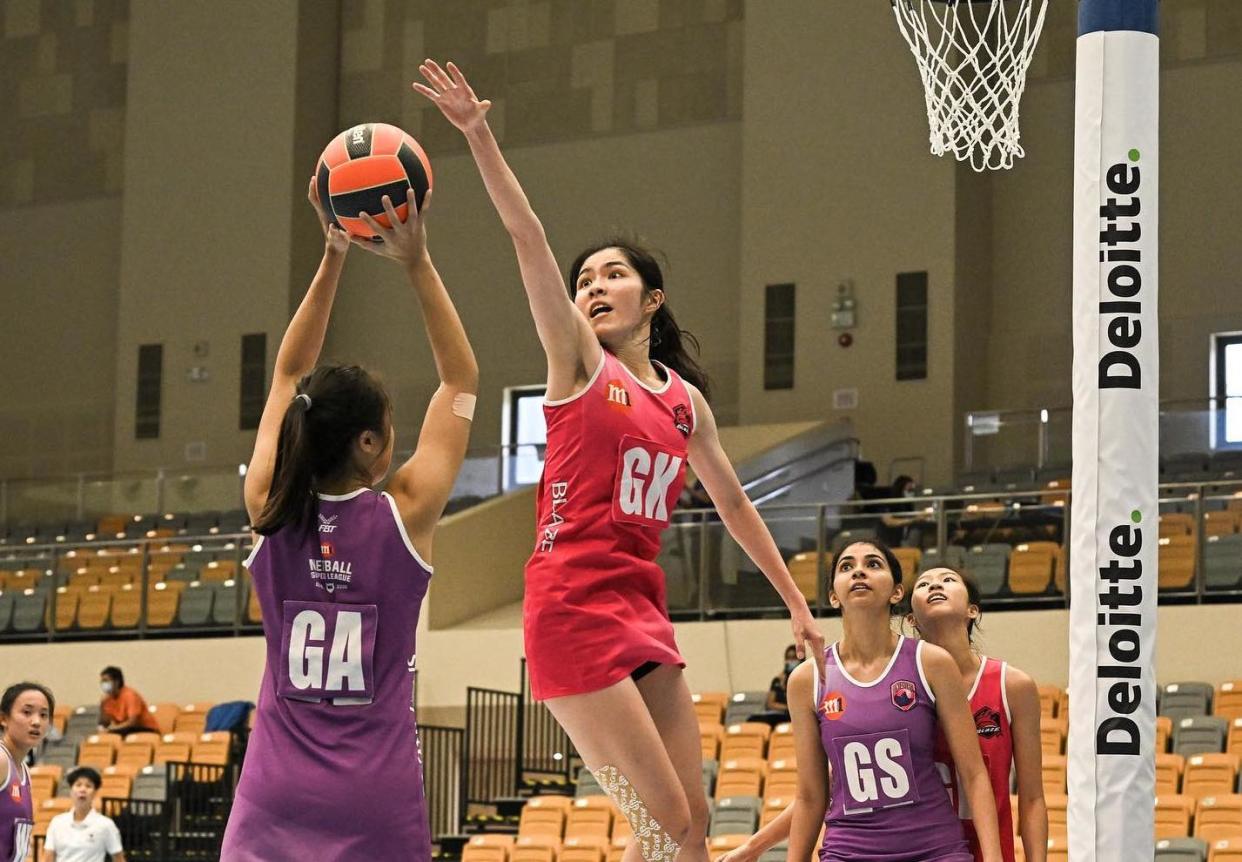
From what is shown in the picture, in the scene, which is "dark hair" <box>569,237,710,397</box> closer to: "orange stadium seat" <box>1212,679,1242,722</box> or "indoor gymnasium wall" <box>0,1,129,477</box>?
"orange stadium seat" <box>1212,679,1242,722</box>

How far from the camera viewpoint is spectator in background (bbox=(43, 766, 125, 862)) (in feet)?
40.5

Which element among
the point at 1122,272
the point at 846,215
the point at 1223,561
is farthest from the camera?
the point at 846,215

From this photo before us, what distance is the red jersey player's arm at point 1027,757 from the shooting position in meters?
5.50

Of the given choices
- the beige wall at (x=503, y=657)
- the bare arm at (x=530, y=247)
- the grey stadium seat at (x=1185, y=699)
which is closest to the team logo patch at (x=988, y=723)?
the bare arm at (x=530, y=247)

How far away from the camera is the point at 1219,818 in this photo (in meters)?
10.8

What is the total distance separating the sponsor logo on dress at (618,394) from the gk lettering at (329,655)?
1275 mm

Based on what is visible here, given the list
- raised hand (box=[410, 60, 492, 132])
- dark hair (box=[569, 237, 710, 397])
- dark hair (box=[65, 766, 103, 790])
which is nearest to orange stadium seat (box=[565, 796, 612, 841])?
dark hair (box=[65, 766, 103, 790])

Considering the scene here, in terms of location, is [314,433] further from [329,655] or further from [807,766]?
[807,766]

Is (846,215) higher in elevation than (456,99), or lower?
higher

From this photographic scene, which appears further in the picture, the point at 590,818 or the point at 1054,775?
the point at 590,818

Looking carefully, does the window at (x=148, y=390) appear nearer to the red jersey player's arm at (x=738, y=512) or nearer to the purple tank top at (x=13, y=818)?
the purple tank top at (x=13, y=818)

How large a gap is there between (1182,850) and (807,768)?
5386 millimetres

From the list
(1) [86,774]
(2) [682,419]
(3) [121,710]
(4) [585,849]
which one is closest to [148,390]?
(3) [121,710]

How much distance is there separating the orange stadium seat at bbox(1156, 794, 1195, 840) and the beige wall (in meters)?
3.11
